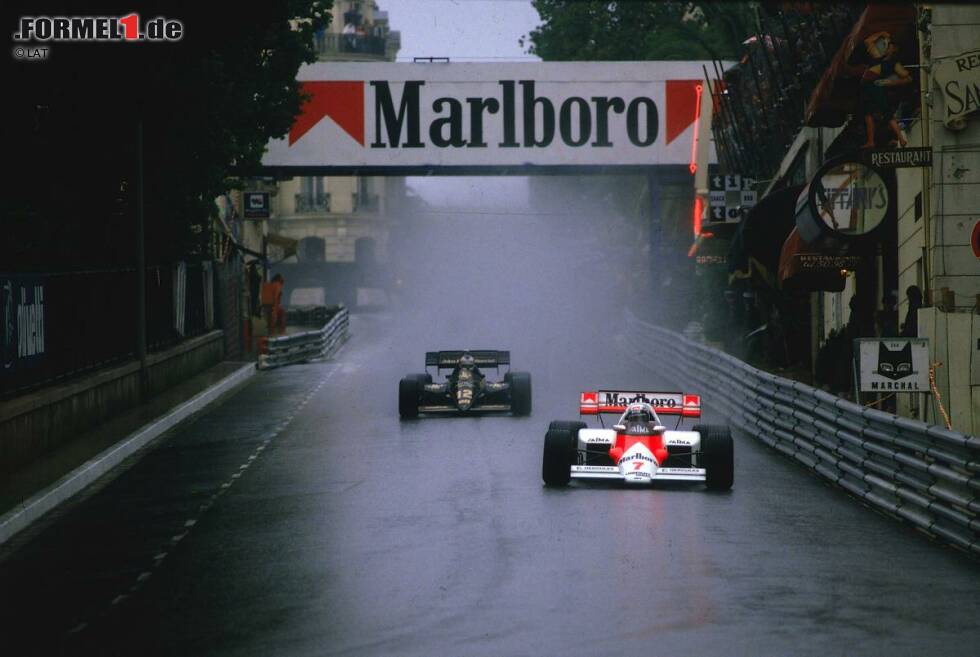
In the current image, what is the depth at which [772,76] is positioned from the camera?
3531 cm

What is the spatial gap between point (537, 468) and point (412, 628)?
8.71 meters

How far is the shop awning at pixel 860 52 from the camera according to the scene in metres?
20.9

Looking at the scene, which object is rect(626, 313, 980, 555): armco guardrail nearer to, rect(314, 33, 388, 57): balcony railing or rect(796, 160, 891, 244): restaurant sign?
rect(796, 160, 891, 244): restaurant sign

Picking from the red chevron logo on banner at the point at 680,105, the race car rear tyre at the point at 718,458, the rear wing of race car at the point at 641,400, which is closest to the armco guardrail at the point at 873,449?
the race car rear tyre at the point at 718,458

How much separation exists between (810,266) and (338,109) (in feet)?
69.0

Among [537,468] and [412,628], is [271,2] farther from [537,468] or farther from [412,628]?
[412,628]

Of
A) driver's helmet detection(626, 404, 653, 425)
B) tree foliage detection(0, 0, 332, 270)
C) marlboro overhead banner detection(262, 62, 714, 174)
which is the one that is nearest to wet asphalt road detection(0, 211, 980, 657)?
driver's helmet detection(626, 404, 653, 425)

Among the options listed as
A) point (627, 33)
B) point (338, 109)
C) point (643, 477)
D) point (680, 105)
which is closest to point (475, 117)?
point (338, 109)

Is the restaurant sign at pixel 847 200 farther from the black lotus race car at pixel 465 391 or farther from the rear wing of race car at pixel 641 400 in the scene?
the black lotus race car at pixel 465 391

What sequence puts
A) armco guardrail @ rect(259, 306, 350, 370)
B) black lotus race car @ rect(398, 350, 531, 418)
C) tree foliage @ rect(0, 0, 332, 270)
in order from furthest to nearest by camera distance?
1. armco guardrail @ rect(259, 306, 350, 370)
2. black lotus race car @ rect(398, 350, 531, 418)
3. tree foliage @ rect(0, 0, 332, 270)

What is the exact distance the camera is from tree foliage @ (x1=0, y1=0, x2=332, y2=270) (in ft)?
75.7

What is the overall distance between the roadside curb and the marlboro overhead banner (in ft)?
48.8

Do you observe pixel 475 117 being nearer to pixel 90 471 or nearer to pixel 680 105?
pixel 680 105

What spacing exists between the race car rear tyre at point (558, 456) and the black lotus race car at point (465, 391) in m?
8.21
